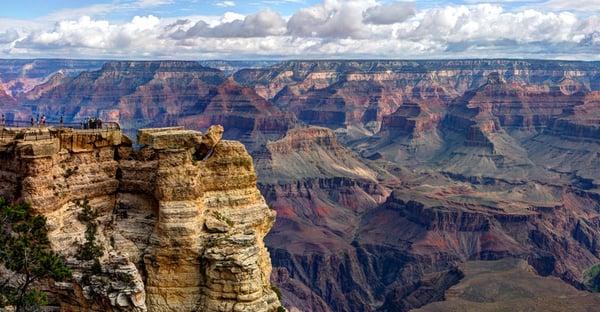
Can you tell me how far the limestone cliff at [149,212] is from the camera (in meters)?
31.2

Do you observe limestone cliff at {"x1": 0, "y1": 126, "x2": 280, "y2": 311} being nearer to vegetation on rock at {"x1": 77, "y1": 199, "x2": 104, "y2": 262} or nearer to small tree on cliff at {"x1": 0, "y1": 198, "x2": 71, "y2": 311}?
vegetation on rock at {"x1": 77, "y1": 199, "x2": 104, "y2": 262}

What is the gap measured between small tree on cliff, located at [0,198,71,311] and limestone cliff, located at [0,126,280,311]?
25.8 inches

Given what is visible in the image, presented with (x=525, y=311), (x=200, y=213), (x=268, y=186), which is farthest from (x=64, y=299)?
(x=268, y=186)

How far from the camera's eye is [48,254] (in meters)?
31.1

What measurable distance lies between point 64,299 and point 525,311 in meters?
63.9

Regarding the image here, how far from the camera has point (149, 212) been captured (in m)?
34.3

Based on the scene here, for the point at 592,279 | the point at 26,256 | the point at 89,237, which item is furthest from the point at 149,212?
the point at 592,279

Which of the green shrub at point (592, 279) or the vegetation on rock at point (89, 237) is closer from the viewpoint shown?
the vegetation on rock at point (89, 237)

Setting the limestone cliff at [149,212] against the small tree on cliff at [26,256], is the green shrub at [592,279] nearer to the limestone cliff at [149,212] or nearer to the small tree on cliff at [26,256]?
the limestone cliff at [149,212]

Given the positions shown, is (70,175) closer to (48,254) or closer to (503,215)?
(48,254)

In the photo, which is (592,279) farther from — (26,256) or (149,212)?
(26,256)

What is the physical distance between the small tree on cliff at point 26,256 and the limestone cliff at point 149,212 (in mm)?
655

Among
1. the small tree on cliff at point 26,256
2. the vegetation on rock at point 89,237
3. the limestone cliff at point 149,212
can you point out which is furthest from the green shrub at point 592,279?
the small tree on cliff at point 26,256

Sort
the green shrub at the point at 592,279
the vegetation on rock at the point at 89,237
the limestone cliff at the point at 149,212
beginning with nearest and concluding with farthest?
the limestone cliff at the point at 149,212, the vegetation on rock at the point at 89,237, the green shrub at the point at 592,279
